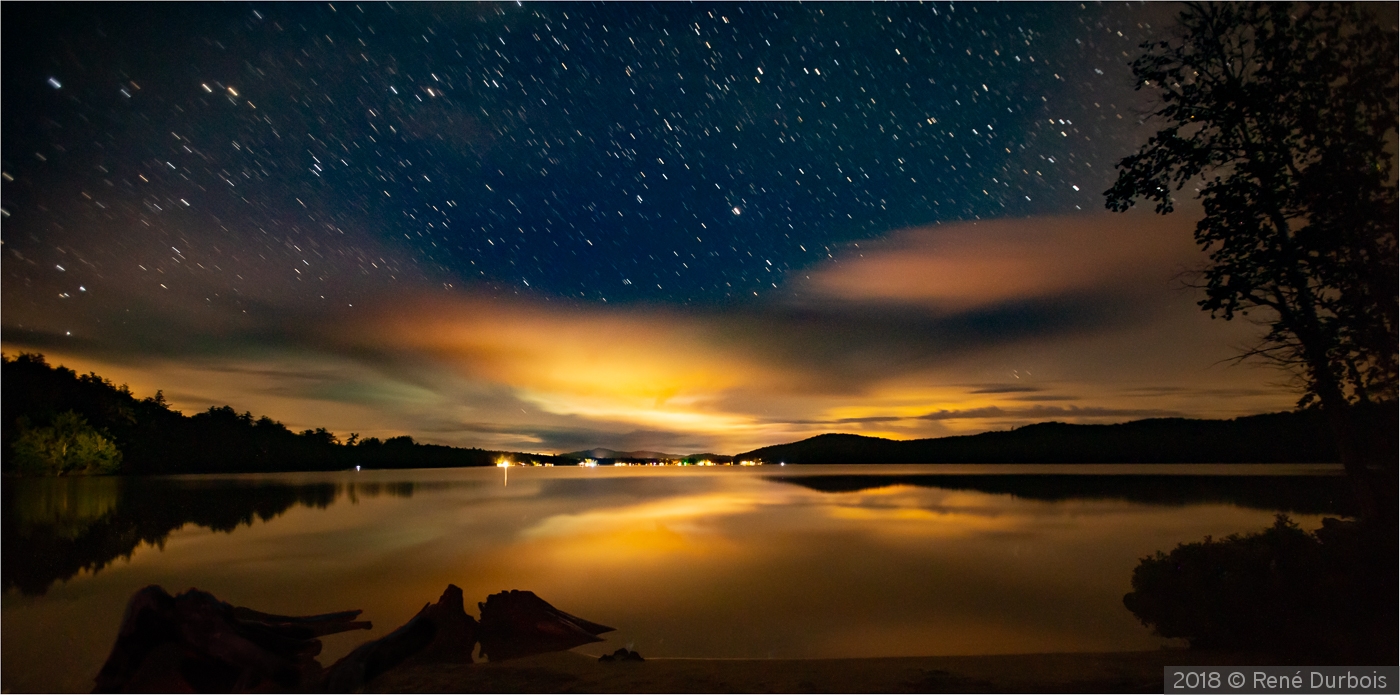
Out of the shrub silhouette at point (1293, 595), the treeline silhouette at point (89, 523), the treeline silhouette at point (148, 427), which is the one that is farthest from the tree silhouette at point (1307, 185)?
the treeline silhouette at point (148, 427)

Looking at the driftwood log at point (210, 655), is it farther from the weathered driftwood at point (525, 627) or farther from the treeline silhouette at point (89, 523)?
the treeline silhouette at point (89, 523)

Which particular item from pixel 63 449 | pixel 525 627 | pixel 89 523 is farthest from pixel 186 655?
pixel 63 449

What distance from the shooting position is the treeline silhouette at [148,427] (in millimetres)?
92688

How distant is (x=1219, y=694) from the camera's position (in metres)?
7.86

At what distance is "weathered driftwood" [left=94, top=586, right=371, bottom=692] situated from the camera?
777 centimetres

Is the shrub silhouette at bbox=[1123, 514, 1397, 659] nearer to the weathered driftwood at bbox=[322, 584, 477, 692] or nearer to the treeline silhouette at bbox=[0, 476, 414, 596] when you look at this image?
the weathered driftwood at bbox=[322, 584, 477, 692]

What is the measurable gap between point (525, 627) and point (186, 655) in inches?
179

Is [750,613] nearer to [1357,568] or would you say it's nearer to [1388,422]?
[1357,568]

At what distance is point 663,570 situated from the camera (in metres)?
21.5

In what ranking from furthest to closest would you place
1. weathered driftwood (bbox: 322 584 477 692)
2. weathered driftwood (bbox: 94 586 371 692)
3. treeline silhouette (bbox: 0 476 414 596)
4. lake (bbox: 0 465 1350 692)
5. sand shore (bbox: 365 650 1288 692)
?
treeline silhouette (bbox: 0 476 414 596), lake (bbox: 0 465 1350 692), sand shore (bbox: 365 650 1288 692), weathered driftwood (bbox: 94 586 371 692), weathered driftwood (bbox: 322 584 477 692)

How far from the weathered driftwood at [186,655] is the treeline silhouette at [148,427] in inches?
3193

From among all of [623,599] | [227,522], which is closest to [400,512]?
[227,522]

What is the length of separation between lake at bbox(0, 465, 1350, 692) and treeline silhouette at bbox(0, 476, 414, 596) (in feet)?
0.43

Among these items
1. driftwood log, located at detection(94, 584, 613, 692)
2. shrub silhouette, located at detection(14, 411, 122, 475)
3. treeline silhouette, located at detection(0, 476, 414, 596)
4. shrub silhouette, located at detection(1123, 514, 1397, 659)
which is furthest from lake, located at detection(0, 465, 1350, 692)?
shrub silhouette, located at detection(14, 411, 122, 475)
